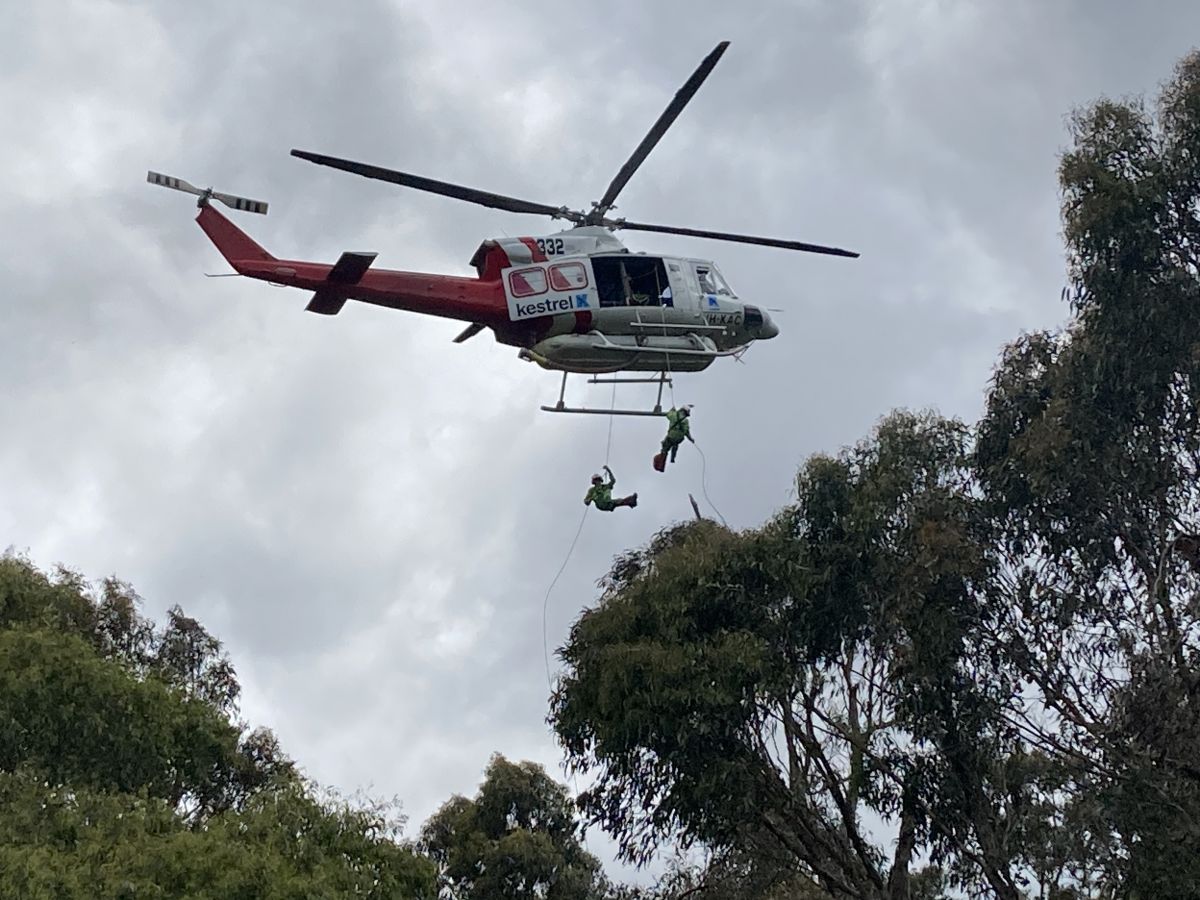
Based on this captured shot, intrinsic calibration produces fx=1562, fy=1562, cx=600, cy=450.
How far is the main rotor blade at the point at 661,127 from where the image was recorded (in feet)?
55.8

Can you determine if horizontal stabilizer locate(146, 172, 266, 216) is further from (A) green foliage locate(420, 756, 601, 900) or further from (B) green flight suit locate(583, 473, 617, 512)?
(A) green foliage locate(420, 756, 601, 900)

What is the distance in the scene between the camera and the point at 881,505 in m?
19.8

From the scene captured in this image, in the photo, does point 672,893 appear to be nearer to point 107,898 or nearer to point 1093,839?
point 1093,839

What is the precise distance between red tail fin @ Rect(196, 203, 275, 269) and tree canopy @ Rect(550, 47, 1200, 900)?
630 centimetres

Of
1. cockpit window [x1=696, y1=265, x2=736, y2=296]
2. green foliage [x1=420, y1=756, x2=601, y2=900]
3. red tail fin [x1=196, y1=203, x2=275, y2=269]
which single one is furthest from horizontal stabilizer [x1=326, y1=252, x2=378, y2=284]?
green foliage [x1=420, y1=756, x2=601, y2=900]

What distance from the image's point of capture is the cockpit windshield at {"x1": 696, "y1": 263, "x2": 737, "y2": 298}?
67.7ft

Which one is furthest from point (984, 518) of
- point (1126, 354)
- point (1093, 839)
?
point (1093, 839)

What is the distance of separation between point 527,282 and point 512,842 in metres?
12.4

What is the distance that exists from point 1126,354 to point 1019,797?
552 centimetres

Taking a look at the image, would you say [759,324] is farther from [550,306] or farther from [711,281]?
[550,306]

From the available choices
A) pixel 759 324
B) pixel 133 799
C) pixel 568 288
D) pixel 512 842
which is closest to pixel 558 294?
pixel 568 288

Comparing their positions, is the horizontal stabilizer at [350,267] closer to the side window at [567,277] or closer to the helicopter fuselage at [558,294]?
the helicopter fuselage at [558,294]

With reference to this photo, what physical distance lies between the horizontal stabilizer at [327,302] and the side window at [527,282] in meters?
2.15

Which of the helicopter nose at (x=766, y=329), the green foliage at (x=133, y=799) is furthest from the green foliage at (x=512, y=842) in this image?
the helicopter nose at (x=766, y=329)
